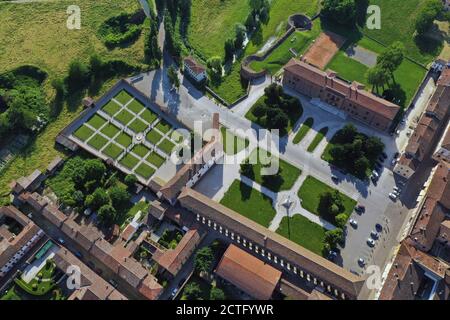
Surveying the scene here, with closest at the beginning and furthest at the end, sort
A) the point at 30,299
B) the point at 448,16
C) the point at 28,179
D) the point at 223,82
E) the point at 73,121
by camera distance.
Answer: the point at 30,299, the point at 28,179, the point at 73,121, the point at 223,82, the point at 448,16

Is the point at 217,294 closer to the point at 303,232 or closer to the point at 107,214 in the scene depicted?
the point at 303,232

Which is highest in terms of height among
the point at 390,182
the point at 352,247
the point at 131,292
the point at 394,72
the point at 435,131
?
the point at 394,72

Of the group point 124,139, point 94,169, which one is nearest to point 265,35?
point 124,139

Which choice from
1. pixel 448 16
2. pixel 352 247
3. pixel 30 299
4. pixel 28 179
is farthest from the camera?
pixel 448 16

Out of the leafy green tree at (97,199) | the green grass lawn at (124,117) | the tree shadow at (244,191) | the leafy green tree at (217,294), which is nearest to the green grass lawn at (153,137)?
the green grass lawn at (124,117)

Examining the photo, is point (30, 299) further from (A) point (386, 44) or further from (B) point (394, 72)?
(A) point (386, 44)

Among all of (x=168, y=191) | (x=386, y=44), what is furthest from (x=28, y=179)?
(x=386, y=44)

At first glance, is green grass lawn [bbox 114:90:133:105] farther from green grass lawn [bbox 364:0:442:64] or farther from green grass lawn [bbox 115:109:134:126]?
green grass lawn [bbox 364:0:442:64]

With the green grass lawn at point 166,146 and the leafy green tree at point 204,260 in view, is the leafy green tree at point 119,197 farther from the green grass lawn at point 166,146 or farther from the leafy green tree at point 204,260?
the leafy green tree at point 204,260
